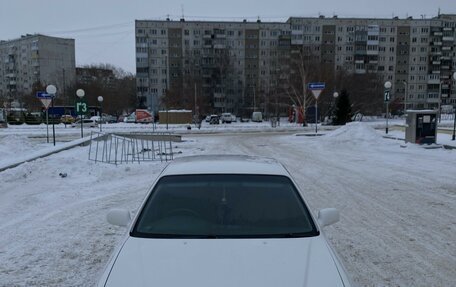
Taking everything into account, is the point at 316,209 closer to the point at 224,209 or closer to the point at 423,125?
the point at 224,209

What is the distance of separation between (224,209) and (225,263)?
840 millimetres

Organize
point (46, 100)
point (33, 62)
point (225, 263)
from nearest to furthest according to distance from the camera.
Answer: point (225, 263) → point (46, 100) → point (33, 62)

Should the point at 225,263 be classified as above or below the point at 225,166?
below

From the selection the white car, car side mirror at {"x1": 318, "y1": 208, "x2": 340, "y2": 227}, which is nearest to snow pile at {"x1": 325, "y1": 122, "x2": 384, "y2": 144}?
car side mirror at {"x1": 318, "y1": 208, "x2": 340, "y2": 227}

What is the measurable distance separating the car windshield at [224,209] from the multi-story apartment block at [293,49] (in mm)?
95808

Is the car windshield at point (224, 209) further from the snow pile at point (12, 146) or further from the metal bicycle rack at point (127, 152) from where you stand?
the snow pile at point (12, 146)

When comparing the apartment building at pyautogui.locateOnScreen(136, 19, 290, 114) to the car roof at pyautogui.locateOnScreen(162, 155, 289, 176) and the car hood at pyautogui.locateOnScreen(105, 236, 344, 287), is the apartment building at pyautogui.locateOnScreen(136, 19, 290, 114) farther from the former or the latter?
the car hood at pyautogui.locateOnScreen(105, 236, 344, 287)

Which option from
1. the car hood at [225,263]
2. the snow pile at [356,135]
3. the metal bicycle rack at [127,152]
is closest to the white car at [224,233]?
the car hood at [225,263]

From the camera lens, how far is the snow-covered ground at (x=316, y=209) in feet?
16.3

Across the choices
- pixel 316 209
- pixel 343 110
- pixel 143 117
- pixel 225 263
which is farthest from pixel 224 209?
pixel 143 117

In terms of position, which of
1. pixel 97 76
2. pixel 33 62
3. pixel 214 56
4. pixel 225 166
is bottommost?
pixel 225 166

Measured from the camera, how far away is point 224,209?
3.50m

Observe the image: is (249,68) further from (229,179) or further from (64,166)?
(229,179)

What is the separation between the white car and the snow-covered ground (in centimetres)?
28
